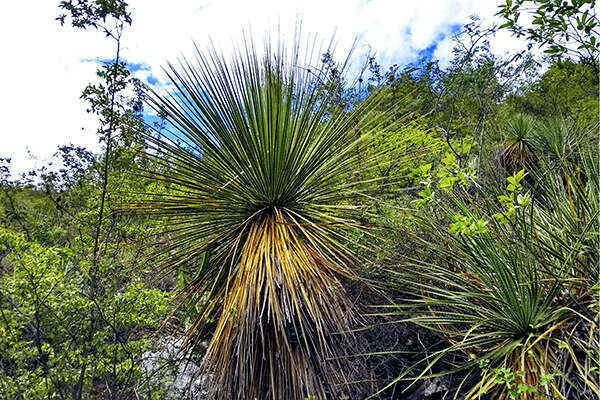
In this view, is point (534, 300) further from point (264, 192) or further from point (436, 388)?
point (264, 192)

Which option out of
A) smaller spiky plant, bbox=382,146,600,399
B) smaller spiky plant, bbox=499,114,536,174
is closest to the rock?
smaller spiky plant, bbox=382,146,600,399

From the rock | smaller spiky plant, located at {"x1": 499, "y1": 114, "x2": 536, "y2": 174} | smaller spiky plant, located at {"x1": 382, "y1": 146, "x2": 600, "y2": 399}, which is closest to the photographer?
smaller spiky plant, located at {"x1": 382, "y1": 146, "x2": 600, "y2": 399}

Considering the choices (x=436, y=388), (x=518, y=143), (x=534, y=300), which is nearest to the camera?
(x=534, y=300)

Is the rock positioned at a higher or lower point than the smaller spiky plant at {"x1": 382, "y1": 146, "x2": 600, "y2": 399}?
lower

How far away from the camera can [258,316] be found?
2.55 metres

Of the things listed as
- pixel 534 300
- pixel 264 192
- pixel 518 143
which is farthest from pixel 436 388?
pixel 518 143

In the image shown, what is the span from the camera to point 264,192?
300 cm

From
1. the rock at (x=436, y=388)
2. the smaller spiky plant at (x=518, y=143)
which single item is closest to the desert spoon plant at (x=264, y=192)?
the rock at (x=436, y=388)

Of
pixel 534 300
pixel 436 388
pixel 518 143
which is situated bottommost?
pixel 436 388

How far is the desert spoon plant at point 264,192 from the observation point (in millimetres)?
2613

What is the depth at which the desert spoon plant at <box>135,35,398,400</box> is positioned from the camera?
2613 mm

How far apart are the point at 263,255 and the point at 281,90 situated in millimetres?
1492

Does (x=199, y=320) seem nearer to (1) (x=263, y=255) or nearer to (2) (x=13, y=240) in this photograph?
(1) (x=263, y=255)

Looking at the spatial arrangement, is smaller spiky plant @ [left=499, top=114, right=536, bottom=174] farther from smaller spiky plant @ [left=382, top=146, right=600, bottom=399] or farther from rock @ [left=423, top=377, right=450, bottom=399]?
rock @ [left=423, top=377, right=450, bottom=399]
